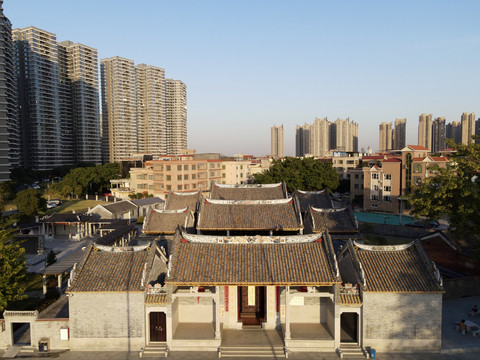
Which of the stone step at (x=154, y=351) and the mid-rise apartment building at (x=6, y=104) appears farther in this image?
the mid-rise apartment building at (x=6, y=104)

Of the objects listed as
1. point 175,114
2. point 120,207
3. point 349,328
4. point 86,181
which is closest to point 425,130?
point 175,114

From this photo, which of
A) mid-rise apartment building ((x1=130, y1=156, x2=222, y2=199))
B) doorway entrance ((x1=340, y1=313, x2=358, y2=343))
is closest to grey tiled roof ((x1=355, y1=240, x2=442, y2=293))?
doorway entrance ((x1=340, y1=313, x2=358, y2=343))

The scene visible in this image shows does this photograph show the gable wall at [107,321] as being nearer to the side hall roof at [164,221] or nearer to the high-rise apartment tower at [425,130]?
the side hall roof at [164,221]

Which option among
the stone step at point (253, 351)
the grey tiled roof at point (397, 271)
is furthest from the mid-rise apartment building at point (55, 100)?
the grey tiled roof at point (397, 271)

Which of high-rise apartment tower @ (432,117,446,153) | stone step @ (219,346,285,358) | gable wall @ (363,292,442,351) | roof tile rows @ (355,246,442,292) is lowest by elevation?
stone step @ (219,346,285,358)

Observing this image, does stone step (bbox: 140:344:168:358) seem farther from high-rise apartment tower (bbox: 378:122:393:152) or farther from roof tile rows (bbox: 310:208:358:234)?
high-rise apartment tower (bbox: 378:122:393:152)

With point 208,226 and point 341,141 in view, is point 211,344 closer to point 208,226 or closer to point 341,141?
point 208,226

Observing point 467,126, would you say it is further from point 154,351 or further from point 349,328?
point 154,351
